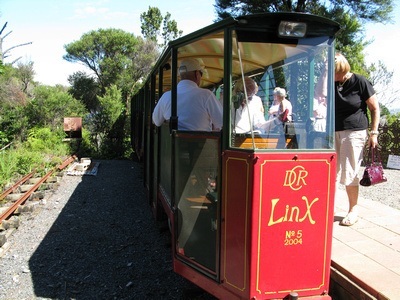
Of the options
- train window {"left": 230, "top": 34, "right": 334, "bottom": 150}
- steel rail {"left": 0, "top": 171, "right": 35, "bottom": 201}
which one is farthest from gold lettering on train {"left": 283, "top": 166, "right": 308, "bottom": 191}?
steel rail {"left": 0, "top": 171, "right": 35, "bottom": 201}

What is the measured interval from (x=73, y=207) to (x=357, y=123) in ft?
17.2

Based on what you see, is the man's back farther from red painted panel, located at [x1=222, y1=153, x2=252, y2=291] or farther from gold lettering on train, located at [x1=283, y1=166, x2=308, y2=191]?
gold lettering on train, located at [x1=283, y1=166, x2=308, y2=191]

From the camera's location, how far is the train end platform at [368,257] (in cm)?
278

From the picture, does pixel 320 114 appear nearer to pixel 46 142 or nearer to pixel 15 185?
pixel 15 185

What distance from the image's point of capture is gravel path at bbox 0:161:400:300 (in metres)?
3.83

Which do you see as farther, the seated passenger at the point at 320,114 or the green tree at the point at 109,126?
the green tree at the point at 109,126

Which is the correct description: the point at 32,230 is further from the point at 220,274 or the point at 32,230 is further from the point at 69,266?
the point at 220,274

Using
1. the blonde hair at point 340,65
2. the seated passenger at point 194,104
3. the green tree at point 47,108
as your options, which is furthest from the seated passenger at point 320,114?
the green tree at point 47,108

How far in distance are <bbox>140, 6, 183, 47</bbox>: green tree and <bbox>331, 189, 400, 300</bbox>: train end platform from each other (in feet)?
106

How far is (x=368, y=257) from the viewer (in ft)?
10.8

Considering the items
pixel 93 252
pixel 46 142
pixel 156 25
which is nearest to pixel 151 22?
pixel 156 25

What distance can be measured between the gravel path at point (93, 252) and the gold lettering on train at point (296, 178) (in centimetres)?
160

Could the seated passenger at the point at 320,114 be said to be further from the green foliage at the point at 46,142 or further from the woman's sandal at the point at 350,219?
the green foliage at the point at 46,142

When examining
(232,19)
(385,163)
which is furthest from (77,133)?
(232,19)
